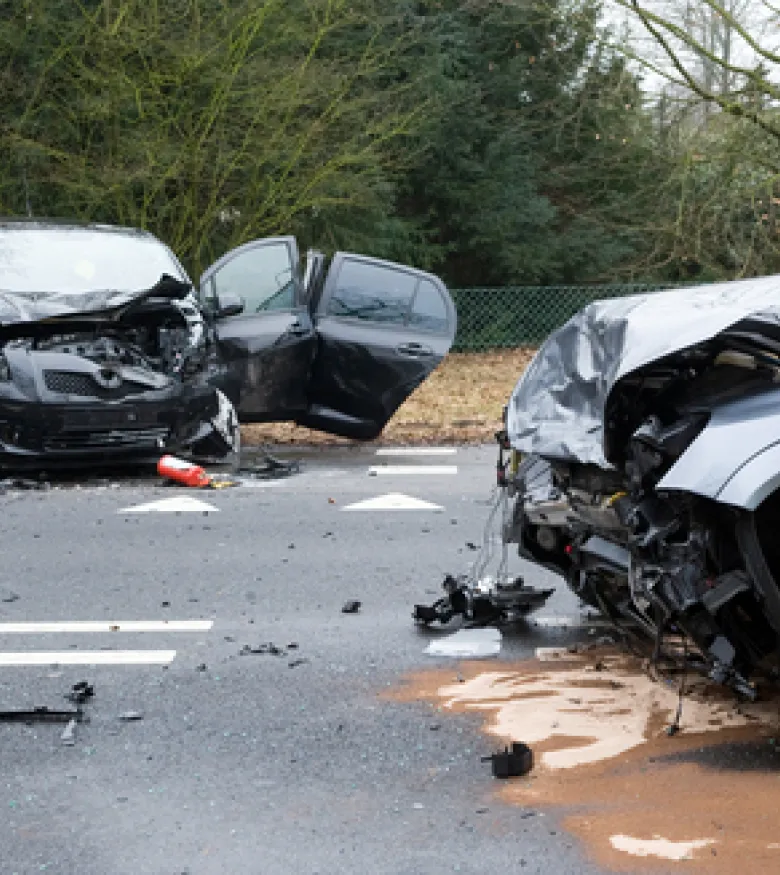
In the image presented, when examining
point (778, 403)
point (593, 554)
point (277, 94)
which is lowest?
point (593, 554)

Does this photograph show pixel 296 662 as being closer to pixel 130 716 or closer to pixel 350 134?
pixel 130 716

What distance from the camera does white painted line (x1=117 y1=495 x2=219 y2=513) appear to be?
8328 mm

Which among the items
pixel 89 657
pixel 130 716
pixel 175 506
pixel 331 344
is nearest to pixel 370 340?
pixel 331 344

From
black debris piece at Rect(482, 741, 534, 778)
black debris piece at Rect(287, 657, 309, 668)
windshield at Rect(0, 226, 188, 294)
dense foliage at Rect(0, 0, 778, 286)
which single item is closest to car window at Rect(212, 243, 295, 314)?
windshield at Rect(0, 226, 188, 294)

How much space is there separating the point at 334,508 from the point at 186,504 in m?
0.97

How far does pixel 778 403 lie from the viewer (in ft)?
11.7

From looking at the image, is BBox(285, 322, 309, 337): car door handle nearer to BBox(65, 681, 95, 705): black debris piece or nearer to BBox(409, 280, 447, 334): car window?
BBox(409, 280, 447, 334): car window

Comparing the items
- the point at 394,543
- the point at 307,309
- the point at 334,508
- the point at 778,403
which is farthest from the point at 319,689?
the point at 307,309

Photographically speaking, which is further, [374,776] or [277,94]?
[277,94]

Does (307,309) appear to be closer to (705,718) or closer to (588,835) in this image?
(705,718)

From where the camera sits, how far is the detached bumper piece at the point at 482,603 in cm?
555

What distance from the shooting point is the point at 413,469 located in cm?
1027

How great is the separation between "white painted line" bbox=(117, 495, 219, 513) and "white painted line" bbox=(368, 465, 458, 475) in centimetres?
187

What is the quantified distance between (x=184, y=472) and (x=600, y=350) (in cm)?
535
